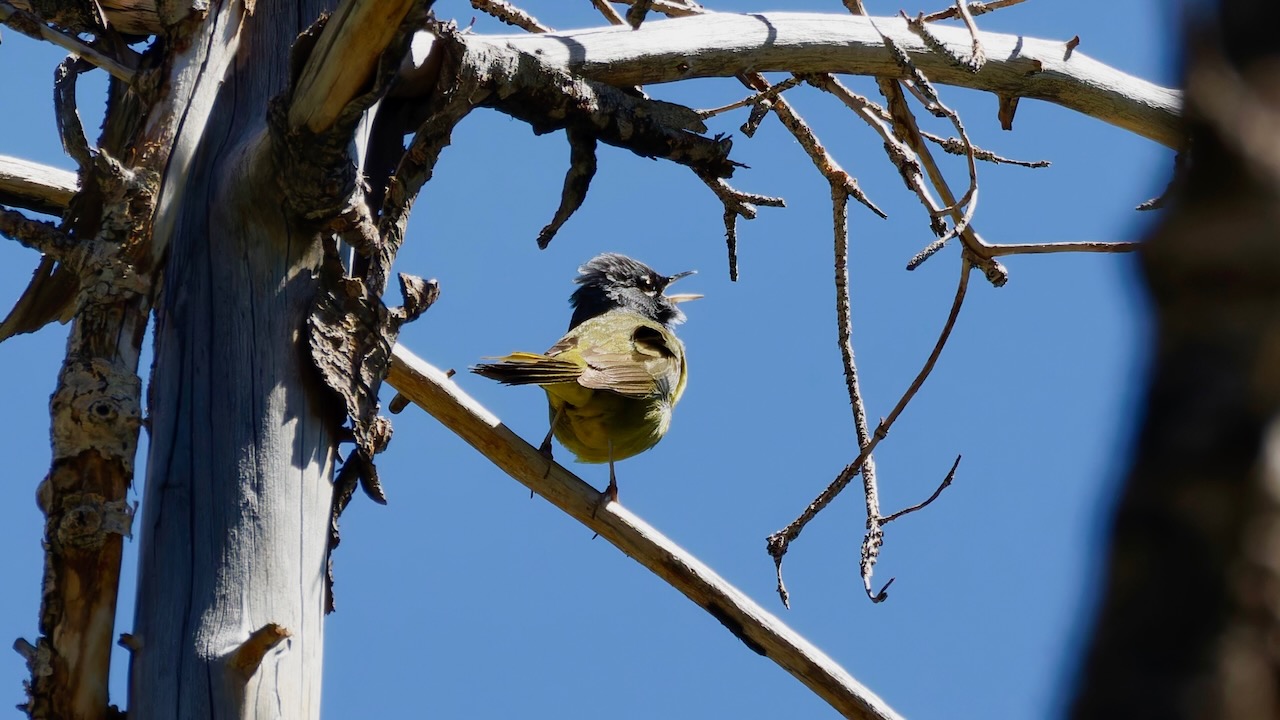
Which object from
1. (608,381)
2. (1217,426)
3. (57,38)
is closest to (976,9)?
(608,381)

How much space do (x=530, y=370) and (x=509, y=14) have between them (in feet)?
4.41

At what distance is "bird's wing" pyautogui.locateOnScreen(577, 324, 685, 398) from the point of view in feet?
17.4

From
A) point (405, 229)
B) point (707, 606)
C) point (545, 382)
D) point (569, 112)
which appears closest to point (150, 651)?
point (405, 229)

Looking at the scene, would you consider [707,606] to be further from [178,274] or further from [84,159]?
[84,159]

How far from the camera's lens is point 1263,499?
0.68 metres

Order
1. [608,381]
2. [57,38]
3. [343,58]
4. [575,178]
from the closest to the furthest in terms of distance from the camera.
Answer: [343,58]
[57,38]
[575,178]
[608,381]

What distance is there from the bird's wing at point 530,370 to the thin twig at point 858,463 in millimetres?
1231

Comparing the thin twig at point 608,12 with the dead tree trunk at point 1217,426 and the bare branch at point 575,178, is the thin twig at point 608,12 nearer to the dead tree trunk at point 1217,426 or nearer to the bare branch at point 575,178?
the bare branch at point 575,178

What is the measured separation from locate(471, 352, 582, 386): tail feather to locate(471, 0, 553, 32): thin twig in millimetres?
1224

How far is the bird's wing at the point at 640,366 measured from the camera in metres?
5.32

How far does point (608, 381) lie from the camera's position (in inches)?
209

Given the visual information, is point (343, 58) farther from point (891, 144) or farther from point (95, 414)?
point (891, 144)

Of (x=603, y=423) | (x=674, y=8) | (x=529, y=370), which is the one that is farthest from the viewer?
(x=603, y=423)

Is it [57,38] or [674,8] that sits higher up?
[674,8]
